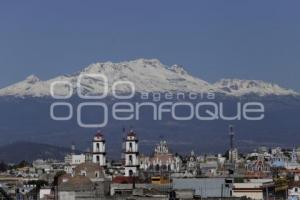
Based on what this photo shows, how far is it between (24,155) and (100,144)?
9664cm

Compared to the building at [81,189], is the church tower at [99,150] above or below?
above

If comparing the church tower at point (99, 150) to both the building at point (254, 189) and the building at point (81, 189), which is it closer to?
the building at point (254, 189)

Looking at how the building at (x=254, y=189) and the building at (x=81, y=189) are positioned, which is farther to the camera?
the building at (x=254, y=189)

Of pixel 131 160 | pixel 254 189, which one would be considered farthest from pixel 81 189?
pixel 131 160

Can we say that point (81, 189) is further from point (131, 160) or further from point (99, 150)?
point (99, 150)

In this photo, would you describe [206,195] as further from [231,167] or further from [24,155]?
[24,155]

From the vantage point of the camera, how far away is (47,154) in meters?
190

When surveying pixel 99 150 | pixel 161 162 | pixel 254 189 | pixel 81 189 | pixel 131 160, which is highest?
pixel 161 162

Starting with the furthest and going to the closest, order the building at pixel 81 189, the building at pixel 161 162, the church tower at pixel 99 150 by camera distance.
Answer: the building at pixel 161 162 < the church tower at pixel 99 150 < the building at pixel 81 189

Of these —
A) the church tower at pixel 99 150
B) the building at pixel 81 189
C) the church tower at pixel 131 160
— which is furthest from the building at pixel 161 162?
the building at pixel 81 189

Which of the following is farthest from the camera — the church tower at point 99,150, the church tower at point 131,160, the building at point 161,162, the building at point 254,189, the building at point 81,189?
the building at point 161,162

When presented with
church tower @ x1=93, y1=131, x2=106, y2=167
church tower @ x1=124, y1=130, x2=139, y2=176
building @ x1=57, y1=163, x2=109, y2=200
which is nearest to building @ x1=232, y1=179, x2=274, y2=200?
building @ x1=57, y1=163, x2=109, y2=200

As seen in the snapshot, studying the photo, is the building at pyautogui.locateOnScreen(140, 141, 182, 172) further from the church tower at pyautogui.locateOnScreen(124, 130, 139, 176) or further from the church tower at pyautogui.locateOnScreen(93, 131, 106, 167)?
the church tower at pyautogui.locateOnScreen(124, 130, 139, 176)

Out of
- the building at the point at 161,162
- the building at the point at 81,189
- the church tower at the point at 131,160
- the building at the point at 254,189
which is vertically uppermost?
the building at the point at 161,162
